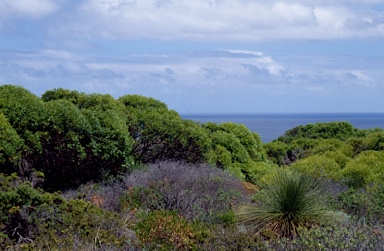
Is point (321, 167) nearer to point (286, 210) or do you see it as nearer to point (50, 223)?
point (286, 210)

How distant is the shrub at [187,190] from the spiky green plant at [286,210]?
0.70 metres

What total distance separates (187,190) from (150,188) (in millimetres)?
739

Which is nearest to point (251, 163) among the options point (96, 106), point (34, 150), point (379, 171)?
point (379, 171)

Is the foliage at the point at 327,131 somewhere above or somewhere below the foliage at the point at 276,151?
above

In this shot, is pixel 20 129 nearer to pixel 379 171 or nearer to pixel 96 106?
pixel 96 106

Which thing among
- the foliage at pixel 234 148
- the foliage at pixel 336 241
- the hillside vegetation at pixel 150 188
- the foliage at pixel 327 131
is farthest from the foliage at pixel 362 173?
the foliage at pixel 327 131

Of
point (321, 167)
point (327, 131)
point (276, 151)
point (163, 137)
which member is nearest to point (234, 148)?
point (321, 167)

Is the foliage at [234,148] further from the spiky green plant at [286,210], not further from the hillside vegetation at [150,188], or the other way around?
the spiky green plant at [286,210]

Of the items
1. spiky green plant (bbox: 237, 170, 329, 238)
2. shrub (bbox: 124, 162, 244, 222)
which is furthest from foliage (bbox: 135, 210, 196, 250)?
spiky green plant (bbox: 237, 170, 329, 238)

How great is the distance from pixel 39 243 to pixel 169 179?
449 centimetres

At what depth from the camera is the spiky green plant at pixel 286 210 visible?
1016 cm

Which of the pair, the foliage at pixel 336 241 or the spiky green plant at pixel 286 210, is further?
the spiky green plant at pixel 286 210

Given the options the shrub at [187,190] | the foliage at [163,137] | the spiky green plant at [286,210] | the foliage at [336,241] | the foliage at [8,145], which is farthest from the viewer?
the foliage at [163,137]

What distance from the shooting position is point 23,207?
8594 mm
